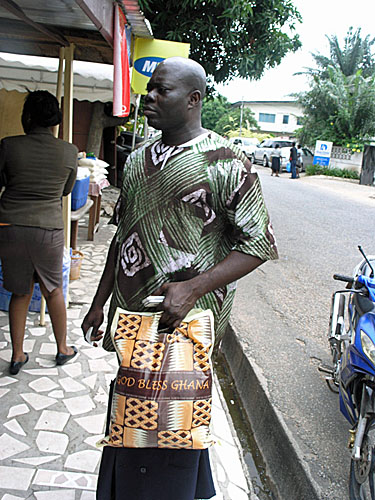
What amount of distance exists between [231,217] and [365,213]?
11.5 meters

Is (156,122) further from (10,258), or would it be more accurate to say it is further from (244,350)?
(244,350)

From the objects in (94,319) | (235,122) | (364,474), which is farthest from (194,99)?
(235,122)

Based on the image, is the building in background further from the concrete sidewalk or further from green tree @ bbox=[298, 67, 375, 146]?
the concrete sidewalk

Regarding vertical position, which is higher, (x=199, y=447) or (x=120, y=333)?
(x=120, y=333)

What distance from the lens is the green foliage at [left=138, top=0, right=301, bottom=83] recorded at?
7.70 metres

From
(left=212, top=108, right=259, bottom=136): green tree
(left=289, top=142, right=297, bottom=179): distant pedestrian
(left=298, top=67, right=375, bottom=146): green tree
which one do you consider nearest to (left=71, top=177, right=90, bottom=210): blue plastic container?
(left=289, top=142, right=297, bottom=179): distant pedestrian

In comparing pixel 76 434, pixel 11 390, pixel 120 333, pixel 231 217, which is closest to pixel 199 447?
pixel 120 333

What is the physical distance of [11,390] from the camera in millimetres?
3219

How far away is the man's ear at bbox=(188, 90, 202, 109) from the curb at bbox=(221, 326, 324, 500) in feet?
6.43

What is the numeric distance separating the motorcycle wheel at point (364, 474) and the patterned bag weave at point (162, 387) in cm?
111

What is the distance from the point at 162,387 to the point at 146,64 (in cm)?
467

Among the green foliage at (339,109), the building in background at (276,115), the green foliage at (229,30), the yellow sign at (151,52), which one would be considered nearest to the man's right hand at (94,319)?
the yellow sign at (151,52)

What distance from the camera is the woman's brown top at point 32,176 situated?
3045 millimetres

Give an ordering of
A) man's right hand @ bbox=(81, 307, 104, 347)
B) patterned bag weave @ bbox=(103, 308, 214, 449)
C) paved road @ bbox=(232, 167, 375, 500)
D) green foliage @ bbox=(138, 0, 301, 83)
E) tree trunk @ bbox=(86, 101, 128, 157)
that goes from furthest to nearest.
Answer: tree trunk @ bbox=(86, 101, 128, 157) < green foliage @ bbox=(138, 0, 301, 83) < paved road @ bbox=(232, 167, 375, 500) < man's right hand @ bbox=(81, 307, 104, 347) < patterned bag weave @ bbox=(103, 308, 214, 449)
